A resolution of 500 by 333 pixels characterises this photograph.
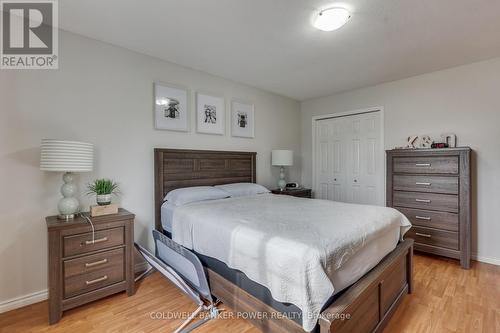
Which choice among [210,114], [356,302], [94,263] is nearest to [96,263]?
[94,263]

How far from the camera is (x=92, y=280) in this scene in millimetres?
1992

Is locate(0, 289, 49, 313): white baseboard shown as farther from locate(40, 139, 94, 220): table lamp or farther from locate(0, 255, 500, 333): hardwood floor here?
locate(40, 139, 94, 220): table lamp

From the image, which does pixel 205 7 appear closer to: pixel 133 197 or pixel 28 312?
pixel 133 197

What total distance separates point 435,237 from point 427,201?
45 centimetres

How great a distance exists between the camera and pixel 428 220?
2994 millimetres

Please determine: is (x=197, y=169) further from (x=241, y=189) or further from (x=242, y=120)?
(x=242, y=120)

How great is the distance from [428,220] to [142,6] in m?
3.86

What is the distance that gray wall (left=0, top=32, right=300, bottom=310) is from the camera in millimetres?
2008

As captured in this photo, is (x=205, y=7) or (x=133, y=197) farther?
(x=133, y=197)

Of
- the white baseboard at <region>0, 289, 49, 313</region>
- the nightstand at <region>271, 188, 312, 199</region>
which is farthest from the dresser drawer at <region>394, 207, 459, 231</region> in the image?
the white baseboard at <region>0, 289, 49, 313</region>

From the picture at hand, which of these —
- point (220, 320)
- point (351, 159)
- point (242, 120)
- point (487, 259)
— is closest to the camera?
point (220, 320)

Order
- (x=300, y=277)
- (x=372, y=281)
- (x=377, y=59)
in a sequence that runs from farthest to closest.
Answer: (x=377, y=59), (x=372, y=281), (x=300, y=277)

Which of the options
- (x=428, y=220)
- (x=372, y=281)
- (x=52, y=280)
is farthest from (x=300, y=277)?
(x=428, y=220)

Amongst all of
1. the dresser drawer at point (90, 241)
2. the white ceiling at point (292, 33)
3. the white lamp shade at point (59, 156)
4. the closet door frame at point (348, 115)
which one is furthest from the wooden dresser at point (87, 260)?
the closet door frame at point (348, 115)
